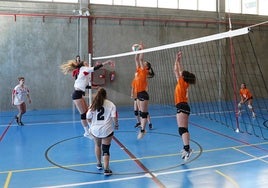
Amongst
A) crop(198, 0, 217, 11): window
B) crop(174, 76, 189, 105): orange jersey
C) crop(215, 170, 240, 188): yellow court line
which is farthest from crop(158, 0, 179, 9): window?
crop(215, 170, 240, 188): yellow court line

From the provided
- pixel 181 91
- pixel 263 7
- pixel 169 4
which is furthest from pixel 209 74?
pixel 181 91

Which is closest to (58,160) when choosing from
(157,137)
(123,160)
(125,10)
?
(123,160)

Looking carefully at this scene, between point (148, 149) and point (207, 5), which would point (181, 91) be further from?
point (207, 5)

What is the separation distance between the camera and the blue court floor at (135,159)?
482cm

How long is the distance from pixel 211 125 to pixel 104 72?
18.3 feet

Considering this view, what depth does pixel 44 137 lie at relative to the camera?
7906 millimetres

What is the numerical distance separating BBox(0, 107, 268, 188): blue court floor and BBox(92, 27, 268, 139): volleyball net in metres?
4.75

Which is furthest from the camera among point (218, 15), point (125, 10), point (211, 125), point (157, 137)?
point (218, 15)

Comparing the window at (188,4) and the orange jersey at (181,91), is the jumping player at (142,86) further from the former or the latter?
the window at (188,4)

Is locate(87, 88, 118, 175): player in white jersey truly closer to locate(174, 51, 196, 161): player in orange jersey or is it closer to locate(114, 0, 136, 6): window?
locate(174, 51, 196, 161): player in orange jersey

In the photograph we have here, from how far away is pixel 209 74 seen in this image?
15.1 metres

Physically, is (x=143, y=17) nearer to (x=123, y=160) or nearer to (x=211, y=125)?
(x=211, y=125)

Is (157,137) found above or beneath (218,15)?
beneath

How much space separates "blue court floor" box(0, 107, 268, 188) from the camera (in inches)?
190
